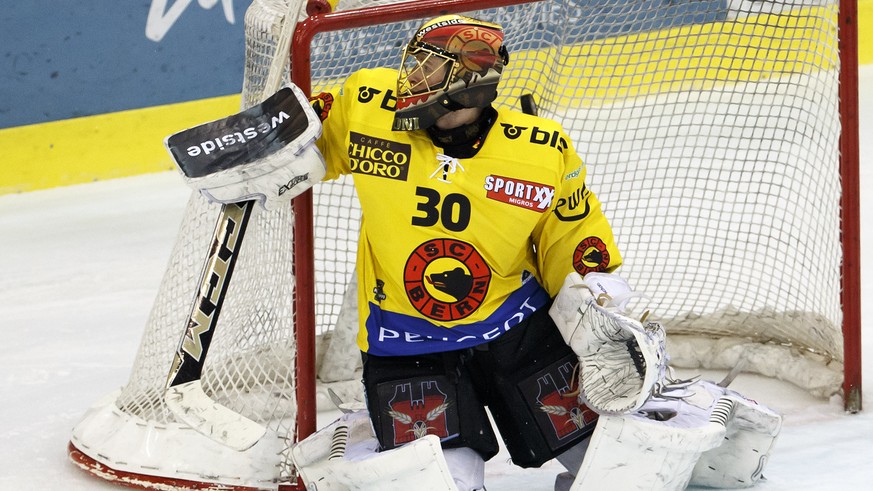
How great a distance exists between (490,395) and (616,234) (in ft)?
3.77

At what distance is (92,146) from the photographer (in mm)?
5281

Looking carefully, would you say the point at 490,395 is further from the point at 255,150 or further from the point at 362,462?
the point at 255,150

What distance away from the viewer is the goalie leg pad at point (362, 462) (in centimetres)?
206

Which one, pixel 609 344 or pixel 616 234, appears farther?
pixel 616 234

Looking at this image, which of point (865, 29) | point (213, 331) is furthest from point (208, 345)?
point (865, 29)

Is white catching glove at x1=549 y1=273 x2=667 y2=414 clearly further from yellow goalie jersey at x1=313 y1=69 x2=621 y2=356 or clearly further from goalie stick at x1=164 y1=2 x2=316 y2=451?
goalie stick at x1=164 y1=2 x2=316 y2=451

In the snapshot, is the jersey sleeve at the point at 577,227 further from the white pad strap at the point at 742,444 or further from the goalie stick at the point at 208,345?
the goalie stick at the point at 208,345

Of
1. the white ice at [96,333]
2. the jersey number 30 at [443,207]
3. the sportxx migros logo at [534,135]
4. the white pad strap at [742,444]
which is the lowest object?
the white ice at [96,333]

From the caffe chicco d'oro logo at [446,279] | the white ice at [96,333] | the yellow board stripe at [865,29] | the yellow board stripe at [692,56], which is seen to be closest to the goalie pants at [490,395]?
the caffe chicco d'oro logo at [446,279]

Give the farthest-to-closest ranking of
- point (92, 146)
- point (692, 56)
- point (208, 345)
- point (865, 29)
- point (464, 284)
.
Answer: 1. point (865, 29)
2. point (92, 146)
3. point (692, 56)
4. point (208, 345)
5. point (464, 284)

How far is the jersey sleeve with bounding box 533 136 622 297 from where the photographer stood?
2.18 m

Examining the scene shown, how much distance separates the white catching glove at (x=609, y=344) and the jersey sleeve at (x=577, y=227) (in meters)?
0.05

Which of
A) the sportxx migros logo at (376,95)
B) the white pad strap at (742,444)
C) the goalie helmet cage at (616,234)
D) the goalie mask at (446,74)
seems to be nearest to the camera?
the goalie mask at (446,74)

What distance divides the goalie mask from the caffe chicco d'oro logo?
23cm
